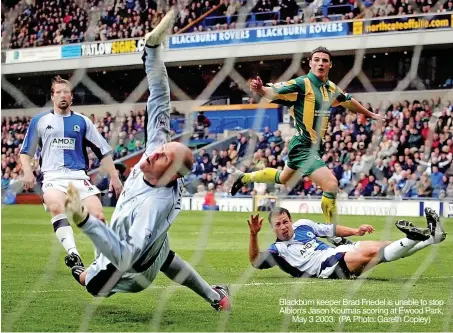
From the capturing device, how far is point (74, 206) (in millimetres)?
2883

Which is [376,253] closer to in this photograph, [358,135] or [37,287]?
[37,287]

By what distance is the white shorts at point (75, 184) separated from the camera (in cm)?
568

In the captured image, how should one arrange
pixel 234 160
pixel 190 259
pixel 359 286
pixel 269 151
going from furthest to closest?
pixel 269 151 < pixel 234 160 < pixel 190 259 < pixel 359 286

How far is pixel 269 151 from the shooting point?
1294cm

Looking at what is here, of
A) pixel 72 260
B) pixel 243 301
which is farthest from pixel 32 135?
pixel 243 301

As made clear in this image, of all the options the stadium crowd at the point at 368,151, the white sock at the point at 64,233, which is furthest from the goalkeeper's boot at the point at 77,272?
the stadium crowd at the point at 368,151

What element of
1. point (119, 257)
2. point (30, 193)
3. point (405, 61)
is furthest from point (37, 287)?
point (30, 193)

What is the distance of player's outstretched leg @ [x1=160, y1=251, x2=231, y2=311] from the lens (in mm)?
3926

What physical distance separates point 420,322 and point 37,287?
2368 mm

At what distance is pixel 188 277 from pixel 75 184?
2.00m

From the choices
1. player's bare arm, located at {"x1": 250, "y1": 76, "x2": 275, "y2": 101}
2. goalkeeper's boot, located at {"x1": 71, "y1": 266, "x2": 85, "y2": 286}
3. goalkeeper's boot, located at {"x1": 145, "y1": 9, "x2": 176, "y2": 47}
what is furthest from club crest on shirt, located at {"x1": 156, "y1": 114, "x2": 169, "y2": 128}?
player's bare arm, located at {"x1": 250, "y1": 76, "x2": 275, "y2": 101}

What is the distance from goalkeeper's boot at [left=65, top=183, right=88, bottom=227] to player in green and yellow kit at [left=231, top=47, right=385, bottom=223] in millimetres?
2702

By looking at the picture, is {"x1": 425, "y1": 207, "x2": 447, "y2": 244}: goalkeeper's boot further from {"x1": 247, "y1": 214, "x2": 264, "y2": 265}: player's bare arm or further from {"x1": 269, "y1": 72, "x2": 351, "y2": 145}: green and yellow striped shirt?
{"x1": 269, "y1": 72, "x2": 351, "y2": 145}: green and yellow striped shirt

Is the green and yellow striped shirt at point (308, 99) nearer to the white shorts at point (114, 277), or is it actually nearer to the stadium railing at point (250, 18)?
the white shorts at point (114, 277)
